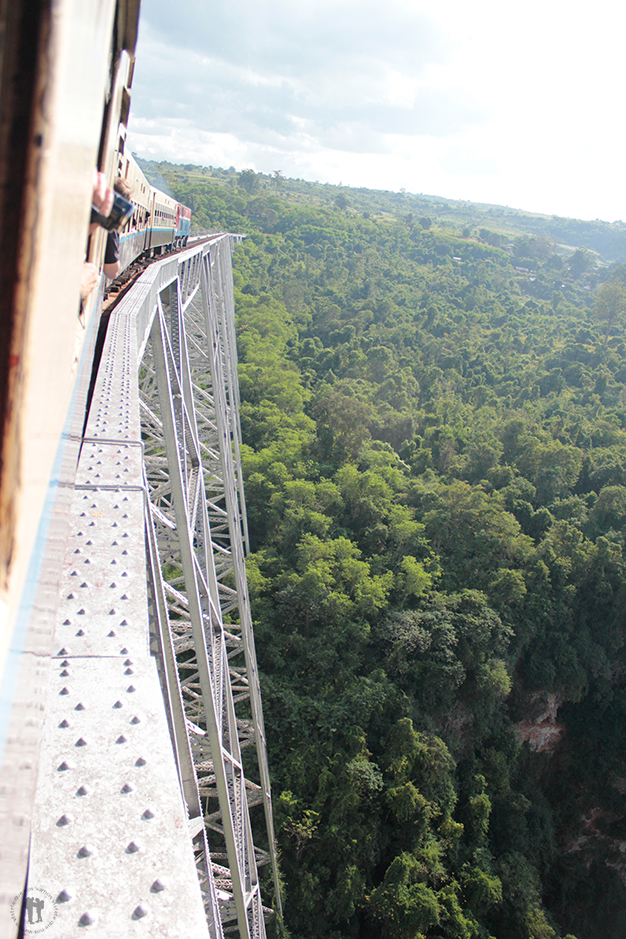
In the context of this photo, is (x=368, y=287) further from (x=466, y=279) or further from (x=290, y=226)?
(x=290, y=226)

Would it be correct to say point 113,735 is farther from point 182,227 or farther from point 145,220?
point 182,227

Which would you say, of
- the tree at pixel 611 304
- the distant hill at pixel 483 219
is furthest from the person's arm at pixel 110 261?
the distant hill at pixel 483 219

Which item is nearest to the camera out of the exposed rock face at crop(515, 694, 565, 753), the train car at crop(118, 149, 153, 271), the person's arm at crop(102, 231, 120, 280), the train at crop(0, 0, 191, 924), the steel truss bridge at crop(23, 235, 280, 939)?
the train at crop(0, 0, 191, 924)

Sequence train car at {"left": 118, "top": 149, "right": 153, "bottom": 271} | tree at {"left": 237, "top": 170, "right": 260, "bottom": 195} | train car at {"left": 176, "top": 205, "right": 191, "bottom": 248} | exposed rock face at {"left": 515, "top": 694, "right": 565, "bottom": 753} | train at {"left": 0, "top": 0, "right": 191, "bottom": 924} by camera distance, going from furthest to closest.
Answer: tree at {"left": 237, "top": 170, "right": 260, "bottom": 195} < exposed rock face at {"left": 515, "top": 694, "right": 565, "bottom": 753} < train car at {"left": 176, "top": 205, "right": 191, "bottom": 248} < train car at {"left": 118, "top": 149, "right": 153, "bottom": 271} < train at {"left": 0, "top": 0, "right": 191, "bottom": 924}

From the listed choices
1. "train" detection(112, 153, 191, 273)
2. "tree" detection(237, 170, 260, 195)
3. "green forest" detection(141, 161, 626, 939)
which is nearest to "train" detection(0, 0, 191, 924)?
"train" detection(112, 153, 191, 273)

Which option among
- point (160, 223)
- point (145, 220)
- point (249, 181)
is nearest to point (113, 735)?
point (145, 220)

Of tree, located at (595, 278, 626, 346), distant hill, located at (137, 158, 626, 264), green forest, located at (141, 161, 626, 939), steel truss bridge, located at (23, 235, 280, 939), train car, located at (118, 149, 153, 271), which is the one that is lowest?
green forest, located at (141, 161, 626, 939)

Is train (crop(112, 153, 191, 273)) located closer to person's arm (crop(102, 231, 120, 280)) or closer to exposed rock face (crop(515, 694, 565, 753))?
person's arm (crop(102, 231, 120, 280))

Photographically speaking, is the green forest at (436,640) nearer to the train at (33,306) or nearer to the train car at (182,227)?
the train car at (182,227)
